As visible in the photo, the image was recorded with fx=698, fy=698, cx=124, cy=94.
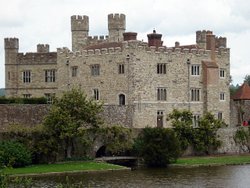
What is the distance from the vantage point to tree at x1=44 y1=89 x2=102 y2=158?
47.3m

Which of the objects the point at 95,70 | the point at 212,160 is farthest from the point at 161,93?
the point at 212,160

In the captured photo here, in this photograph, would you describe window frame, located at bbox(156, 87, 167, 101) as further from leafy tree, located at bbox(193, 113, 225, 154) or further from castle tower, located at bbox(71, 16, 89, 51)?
castle tower, located at bbox(71, 16, 89, 51)

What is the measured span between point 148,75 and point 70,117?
485 inches

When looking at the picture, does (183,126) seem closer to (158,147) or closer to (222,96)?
(158,147)

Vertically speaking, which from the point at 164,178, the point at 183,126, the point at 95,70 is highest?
the point at 95,70

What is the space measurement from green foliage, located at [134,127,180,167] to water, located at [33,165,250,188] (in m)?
1.98

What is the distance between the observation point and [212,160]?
51281mm

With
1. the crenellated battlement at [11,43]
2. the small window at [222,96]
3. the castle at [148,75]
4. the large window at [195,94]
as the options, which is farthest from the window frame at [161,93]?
the crenellated battlement at [11,43]

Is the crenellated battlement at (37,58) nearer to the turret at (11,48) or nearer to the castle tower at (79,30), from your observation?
the turret at (11,48)

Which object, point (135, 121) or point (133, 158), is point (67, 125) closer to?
point (133, 158)

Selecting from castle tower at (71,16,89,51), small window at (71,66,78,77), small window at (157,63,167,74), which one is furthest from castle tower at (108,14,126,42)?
small window at (157,63,167,74)

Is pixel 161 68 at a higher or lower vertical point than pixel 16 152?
higher

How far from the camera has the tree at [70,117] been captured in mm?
47281

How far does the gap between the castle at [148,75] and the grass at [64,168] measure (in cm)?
1023
